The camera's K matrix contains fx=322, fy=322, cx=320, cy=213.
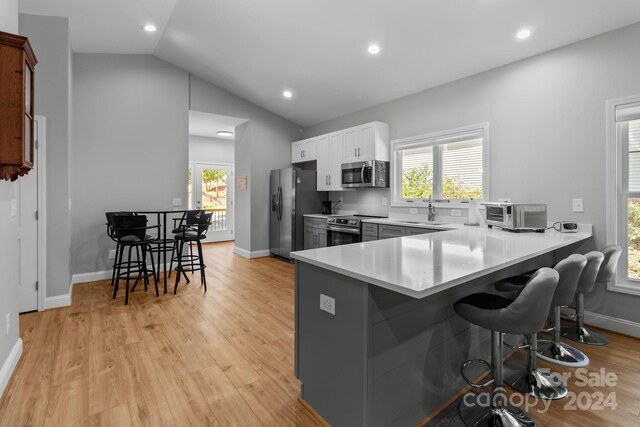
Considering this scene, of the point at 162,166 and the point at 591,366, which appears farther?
the point at 162,166

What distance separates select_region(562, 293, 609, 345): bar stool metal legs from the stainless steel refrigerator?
4.10 metres

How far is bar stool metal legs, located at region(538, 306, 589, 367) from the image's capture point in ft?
8.04

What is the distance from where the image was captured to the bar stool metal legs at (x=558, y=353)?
2451mm

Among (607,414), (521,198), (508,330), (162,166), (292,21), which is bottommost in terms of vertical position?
(607,414)

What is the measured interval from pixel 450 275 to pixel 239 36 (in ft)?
13.8

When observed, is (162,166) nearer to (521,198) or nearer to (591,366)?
(521,198)

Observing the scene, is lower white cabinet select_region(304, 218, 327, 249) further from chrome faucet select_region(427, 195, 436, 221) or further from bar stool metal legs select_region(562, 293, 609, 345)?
bar stool metal legs select_region(562, 293, 609, 345)

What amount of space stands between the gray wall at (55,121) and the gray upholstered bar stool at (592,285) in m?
A: 5.06

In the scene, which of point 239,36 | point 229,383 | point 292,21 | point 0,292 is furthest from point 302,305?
point 239,36

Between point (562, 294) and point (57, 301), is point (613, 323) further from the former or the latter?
point (57, 301)

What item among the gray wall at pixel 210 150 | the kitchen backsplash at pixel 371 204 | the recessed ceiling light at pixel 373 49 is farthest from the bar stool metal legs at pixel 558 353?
the gray wall at pixel 210 150

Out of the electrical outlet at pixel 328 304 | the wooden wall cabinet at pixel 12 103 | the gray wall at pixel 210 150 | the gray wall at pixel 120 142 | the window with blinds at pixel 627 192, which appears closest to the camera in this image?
the electrical outlet at pixel 328 304

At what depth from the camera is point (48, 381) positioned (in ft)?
7.15

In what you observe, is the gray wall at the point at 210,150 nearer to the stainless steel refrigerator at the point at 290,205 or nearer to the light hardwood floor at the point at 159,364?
the stainless steel refrigerator at the point at 290,205
